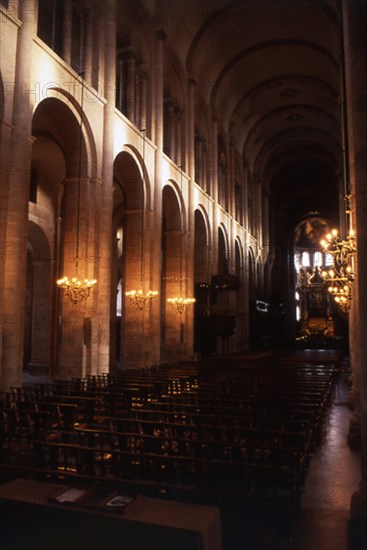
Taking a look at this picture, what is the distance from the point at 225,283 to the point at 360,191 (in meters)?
17.8

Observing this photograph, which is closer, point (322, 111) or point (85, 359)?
point (85, 359)

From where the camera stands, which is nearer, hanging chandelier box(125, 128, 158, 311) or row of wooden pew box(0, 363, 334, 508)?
row of wooden pew box(0, 363, 334, 508)

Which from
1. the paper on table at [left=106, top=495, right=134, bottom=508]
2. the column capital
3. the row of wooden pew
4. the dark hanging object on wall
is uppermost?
the column capital

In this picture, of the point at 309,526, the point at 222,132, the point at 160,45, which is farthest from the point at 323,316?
the point at 309,526

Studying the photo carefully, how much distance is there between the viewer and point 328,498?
549cm

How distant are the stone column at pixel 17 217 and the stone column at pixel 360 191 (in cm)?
733

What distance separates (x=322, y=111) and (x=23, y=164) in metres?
27.5

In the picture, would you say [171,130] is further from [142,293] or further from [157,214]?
[142,293]

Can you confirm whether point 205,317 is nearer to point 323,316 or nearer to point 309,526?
point 309,526

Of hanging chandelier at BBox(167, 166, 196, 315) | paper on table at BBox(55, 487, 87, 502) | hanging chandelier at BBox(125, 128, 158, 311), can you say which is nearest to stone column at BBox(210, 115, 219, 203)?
hanging chandelier at BBox(167, 166, 196, 315)

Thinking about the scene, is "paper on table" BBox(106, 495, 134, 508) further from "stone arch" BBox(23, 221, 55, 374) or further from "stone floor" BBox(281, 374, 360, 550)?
"stone arch" BBox(23, 221, 55, 374)

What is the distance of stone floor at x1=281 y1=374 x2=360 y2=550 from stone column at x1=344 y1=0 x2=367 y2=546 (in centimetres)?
25

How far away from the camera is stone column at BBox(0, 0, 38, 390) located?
10047 mm

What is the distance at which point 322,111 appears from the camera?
32.9 metres
